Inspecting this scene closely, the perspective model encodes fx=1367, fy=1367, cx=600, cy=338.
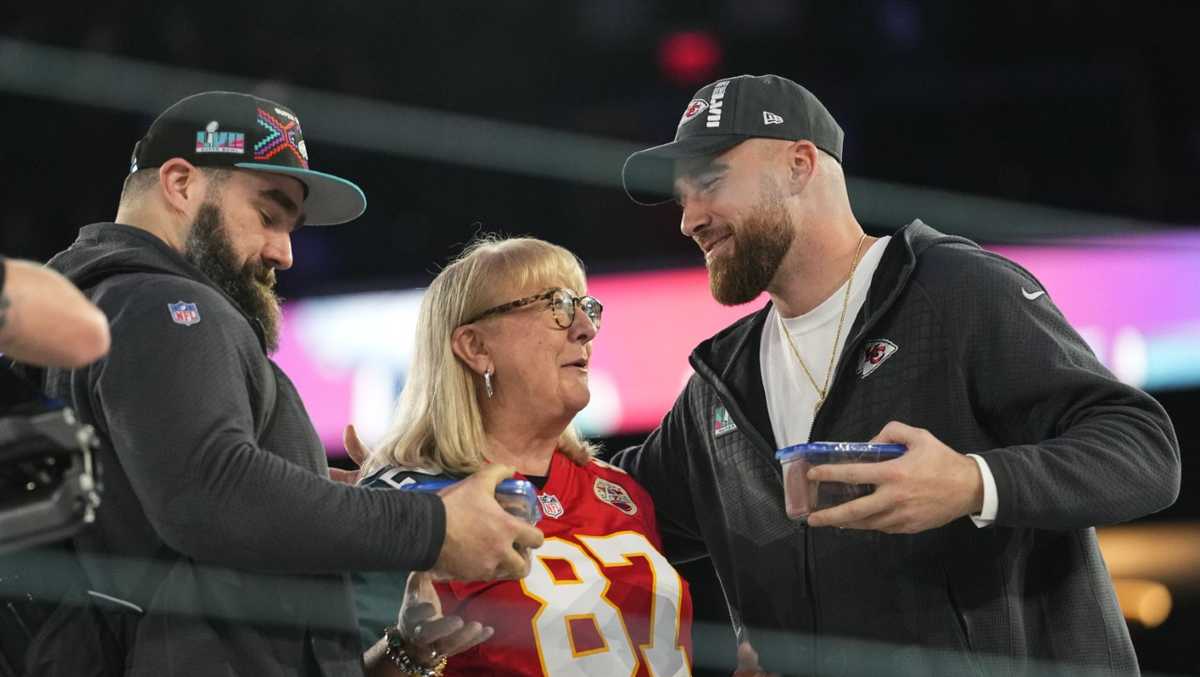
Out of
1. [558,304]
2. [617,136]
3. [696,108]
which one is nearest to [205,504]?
[558,304]

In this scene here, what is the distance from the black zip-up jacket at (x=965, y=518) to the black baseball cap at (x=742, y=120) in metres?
0.40

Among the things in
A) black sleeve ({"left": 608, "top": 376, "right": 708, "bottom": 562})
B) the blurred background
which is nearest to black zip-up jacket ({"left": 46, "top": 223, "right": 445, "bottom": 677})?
black sleeve ({"left": 608, "top": 376, "right": 708, "bottom": 562})

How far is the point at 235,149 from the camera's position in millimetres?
2439

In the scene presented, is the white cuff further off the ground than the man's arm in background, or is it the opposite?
the man's arm in background

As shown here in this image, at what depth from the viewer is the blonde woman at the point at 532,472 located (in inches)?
100

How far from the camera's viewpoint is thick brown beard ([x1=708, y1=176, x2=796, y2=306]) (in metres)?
2.87

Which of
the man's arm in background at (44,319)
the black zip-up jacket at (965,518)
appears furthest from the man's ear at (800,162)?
the man's arm in background at (44,319)

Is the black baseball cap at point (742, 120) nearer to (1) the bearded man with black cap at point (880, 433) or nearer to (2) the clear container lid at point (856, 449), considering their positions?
(1) the bearded man with black cap at point (880, 433)

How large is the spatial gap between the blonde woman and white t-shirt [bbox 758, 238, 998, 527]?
37 centimetres

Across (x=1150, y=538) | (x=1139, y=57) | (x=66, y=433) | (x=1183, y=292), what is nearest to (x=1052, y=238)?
(x=1183, y=292)

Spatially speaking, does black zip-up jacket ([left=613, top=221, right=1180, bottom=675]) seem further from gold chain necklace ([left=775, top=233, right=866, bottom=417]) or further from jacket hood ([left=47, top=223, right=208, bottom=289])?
jacket hood ([left=47, top=223, right=208, bottom=289])

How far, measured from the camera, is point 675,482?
2992mm

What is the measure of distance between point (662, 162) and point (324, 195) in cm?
77

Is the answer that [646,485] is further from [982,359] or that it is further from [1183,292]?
[1183,292]
